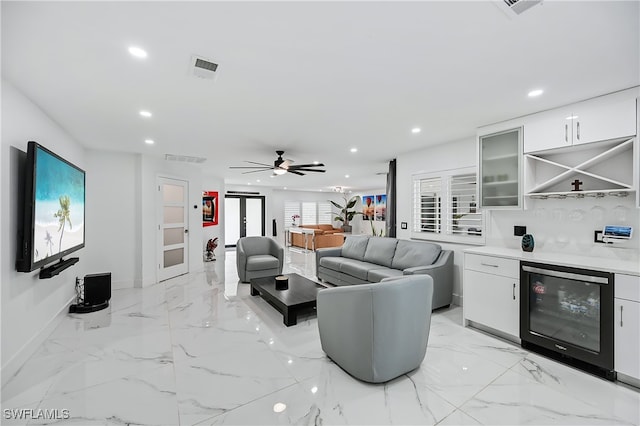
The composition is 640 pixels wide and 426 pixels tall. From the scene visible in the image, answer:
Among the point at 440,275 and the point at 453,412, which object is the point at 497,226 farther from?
the point at 453,412

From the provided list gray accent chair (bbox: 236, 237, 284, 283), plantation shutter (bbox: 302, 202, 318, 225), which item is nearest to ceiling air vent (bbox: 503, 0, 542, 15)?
gray accent chair (bbox: 236, 237, 284, 283)

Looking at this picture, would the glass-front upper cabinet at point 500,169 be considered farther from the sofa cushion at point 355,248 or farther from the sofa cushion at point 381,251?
the sofa cushion at point 355,248

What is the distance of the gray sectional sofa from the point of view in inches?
150

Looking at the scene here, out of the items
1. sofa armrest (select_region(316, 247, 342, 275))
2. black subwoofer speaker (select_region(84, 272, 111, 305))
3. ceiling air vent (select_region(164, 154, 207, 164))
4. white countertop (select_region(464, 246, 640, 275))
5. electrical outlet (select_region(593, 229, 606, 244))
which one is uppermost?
ceiling air vent (select_region(164, 154, 207, 164))

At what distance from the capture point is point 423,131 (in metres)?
3.71

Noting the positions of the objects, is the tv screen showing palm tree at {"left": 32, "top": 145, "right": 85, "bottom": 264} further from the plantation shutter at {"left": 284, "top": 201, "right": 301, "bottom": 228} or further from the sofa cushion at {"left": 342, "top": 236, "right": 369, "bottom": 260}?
the plantation shutter at {"left": 284, "top": 201, "right": 301, "bottom": 228}

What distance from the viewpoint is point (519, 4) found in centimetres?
147

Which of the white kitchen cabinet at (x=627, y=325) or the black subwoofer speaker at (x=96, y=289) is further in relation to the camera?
the black subwoofer speaker at (x=96, y=289)

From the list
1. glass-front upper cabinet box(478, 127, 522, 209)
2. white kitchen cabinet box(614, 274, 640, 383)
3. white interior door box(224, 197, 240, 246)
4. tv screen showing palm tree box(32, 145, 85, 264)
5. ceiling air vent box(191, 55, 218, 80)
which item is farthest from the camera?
white interior door box(224, 197, 240, 246)

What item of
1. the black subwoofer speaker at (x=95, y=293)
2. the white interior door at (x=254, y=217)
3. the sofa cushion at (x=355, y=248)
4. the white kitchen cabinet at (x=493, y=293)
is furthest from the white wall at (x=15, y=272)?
the white interior door at (x=254, y=217)

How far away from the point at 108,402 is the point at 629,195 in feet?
15.8

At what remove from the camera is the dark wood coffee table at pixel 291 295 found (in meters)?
3.28

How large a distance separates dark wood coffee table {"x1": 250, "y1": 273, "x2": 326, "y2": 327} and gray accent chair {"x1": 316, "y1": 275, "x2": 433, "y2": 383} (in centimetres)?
97

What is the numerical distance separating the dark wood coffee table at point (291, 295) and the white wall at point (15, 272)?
236 centimetres
